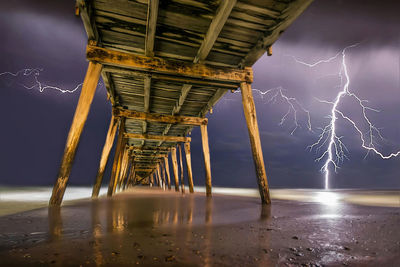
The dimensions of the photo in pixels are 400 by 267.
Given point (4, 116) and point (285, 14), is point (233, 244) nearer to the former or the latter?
point (285, 14)

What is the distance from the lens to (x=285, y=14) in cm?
321

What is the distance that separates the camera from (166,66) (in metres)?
4.30

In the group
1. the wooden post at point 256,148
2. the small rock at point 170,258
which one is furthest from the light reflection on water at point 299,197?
the small rock at point 170,258

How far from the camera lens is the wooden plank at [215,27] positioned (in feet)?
9.79

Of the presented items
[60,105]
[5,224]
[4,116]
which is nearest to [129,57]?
[5,224]

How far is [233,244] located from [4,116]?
9239 cm

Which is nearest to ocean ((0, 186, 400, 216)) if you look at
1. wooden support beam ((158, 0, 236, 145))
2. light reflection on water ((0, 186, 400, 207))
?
light reflection on water ((0, 186, 400, 207))

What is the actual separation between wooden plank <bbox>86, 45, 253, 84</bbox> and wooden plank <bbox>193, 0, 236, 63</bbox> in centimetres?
32

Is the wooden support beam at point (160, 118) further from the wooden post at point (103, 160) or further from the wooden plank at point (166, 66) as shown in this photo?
the wooden plank at point (166, 66)

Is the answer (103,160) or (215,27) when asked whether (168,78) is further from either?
(103,160)

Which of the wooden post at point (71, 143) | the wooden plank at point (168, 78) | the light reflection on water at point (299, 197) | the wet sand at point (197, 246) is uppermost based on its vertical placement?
the wooden plank at point (168, 78)

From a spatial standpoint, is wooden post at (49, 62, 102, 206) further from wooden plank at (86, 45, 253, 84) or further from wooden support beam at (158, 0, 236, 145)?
wooden support beam at (158, 0, 236, 145)

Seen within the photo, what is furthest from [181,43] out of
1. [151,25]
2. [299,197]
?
[299,197]

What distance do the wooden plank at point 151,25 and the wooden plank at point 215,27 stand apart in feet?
3.09
